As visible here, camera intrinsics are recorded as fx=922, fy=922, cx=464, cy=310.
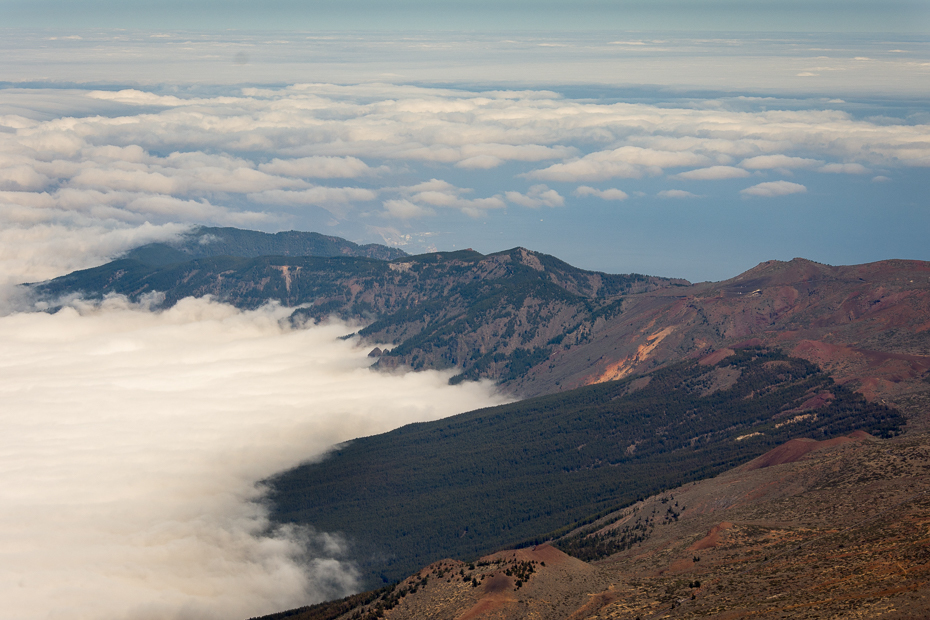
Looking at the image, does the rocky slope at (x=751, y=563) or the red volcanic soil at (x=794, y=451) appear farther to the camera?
the red volcanic soil at (x=794, y=451)

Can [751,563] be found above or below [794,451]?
above

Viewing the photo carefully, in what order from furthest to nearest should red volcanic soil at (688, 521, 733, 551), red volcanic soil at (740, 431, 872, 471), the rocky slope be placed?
red volcanic soil at (740, 431, 872, 471)
red volcanic soil at (688, 521, 733, 551)
the rocky slope

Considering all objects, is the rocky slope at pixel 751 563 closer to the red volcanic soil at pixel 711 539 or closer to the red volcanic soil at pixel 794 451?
the red volcanic soil at pixel 711 539

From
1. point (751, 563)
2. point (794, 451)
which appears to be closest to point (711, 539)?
point (751, 563)

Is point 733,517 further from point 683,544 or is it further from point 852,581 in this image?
point 852,581

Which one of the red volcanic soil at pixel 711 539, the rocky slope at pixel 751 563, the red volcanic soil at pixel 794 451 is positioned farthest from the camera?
the red volcanic soil at pixel 794 451

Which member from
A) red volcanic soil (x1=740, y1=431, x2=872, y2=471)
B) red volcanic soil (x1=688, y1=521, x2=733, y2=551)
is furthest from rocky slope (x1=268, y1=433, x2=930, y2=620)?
red volcanic soil (x1=740, y1=431, x2=872, y2=471)

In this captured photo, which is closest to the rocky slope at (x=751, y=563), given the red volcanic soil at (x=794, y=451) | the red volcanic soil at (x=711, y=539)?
the red volcanic soil at (x=711, y=539)

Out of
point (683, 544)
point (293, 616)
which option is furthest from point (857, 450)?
point (293, 616)

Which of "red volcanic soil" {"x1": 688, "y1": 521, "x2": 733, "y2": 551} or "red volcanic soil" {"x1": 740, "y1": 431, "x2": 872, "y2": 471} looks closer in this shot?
"red volcanic soil" {"x1": 688, "y1": 521, "x2": 733, "y2": 551}

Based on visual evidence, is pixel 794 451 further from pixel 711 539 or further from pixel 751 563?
pixel 751 563

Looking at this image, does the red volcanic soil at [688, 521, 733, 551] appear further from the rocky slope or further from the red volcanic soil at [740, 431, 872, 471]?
the red volcanic soil at [740, 431, 872, 471]
